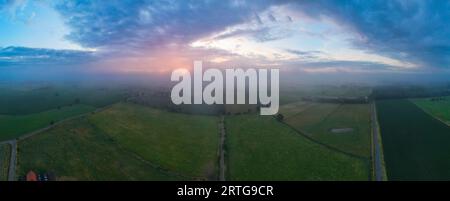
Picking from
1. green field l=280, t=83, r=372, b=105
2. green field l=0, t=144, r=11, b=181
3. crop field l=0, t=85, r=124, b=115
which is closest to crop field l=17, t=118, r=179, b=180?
green field l=0, t=144, r=11, b=181

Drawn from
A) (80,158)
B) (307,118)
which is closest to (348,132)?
(307,118)

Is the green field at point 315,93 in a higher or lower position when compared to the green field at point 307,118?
higher

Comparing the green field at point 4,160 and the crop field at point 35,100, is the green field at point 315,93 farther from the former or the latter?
the green field at point 4,160

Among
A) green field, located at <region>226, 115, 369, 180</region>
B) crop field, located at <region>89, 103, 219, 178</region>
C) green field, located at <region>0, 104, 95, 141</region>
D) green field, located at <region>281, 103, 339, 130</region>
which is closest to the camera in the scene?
green field, located at <region>226, 115, 369, 180</region>

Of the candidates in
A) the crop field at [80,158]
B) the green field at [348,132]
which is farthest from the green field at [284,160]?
the crop field at [80,158]

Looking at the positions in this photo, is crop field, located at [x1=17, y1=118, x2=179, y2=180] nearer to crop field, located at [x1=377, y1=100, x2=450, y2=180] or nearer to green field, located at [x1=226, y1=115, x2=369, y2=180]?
green field, located at [x1=226, y1=115, x2=369, y2=180]

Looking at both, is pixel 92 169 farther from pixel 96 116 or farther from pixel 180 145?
pixel 96 116

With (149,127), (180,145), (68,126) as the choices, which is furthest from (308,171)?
(68,126)
